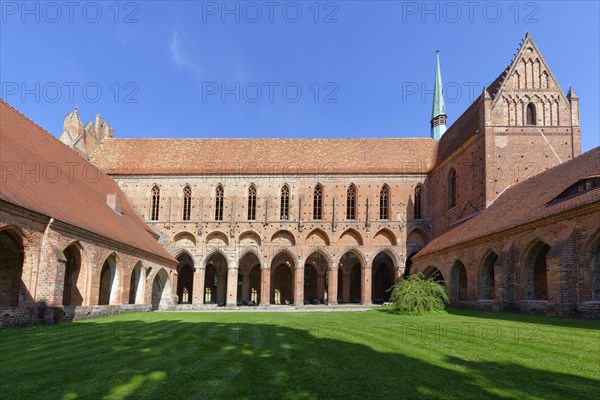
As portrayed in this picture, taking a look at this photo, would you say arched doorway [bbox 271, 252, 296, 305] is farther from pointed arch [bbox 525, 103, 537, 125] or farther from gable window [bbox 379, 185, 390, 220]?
pointed arch [bbox 525, 103, 537, 125]

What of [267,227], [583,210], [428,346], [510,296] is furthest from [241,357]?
[267,227]

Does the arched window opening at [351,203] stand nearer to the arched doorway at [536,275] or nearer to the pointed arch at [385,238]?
the pointed arch at [385,238]

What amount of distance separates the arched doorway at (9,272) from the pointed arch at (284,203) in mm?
20080

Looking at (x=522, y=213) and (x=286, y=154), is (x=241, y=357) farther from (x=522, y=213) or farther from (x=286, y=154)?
(x=286, y=154)

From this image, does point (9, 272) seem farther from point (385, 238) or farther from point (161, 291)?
point (385, 238)

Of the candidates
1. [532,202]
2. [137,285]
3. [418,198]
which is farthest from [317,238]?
[532,202]

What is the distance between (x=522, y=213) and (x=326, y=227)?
16.5 m

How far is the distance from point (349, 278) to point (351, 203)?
267 inches

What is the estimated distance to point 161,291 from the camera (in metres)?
27.3

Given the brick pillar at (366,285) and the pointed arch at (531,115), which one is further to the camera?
the brick pillar at (366,285)

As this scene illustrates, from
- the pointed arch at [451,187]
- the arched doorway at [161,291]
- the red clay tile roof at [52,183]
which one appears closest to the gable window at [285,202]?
the arched doorway at [161,291]

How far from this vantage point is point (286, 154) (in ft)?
117

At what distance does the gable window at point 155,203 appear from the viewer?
1341 inches

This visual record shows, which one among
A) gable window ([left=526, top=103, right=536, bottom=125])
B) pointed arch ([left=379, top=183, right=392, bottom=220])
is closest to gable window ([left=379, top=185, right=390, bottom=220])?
pointed arch ([left=379, top=183, right=392, bottom=220])
